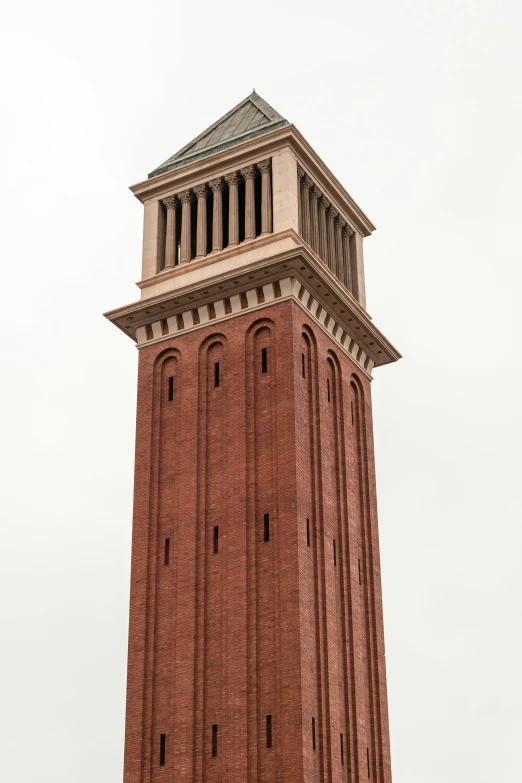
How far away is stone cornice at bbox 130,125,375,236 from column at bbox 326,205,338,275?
0.53 meters

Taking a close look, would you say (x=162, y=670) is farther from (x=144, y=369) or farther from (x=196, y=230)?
(x=196, y=230)

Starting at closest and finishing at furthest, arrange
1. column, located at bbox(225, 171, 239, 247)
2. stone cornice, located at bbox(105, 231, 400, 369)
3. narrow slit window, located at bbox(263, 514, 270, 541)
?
narrow slit window, located at bbox(263, 514, 270, 541) → stone cornice, located at bbox(105, 231, 400, 369) → column, located at bbox(225, 171, 239, 247)

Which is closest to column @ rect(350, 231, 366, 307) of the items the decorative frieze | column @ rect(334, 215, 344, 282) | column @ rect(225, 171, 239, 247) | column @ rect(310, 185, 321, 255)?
column @ rect(334, 215, 344, 282)

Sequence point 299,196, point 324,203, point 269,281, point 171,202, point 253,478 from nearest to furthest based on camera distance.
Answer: point 253,478 < point 269,281 < point 299,196 < point 171,202 < point 324,203

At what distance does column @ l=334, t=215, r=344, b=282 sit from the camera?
58.4 meters

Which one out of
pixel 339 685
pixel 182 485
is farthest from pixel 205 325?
pixel 339 685

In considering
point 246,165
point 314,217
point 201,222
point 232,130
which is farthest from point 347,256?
point 232,130

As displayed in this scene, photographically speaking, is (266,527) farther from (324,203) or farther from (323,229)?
(324,203)

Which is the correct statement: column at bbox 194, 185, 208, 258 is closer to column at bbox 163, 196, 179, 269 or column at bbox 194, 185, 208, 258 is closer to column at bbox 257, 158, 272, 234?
column at bbox 163, 196, 179, 269

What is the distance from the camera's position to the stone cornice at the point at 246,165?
55.8m

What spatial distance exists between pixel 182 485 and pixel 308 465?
199 inches

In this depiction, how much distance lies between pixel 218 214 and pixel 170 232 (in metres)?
2.70

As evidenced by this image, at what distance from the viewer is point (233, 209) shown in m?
55.6

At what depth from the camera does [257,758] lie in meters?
44.2
